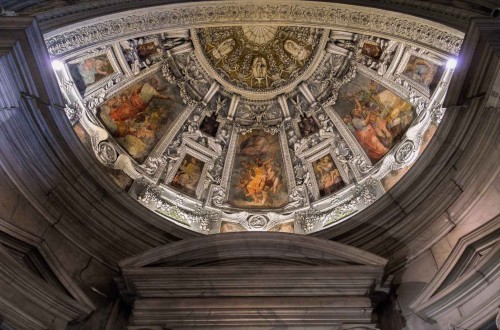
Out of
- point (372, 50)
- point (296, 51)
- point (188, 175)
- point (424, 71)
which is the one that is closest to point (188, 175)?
point (188, 175)

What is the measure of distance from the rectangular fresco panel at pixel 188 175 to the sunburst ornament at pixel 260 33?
3.54 meters

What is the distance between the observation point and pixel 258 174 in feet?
43.2

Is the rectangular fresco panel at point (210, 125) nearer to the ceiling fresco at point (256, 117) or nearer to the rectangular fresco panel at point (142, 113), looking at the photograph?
the ceiling fresco at point (256, 117)

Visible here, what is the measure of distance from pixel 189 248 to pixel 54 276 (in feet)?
7.64

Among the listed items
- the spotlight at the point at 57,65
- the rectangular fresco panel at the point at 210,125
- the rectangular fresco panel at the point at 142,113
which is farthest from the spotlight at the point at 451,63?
the spotlight at the point at 57,65

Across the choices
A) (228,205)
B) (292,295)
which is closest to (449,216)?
(292,295)

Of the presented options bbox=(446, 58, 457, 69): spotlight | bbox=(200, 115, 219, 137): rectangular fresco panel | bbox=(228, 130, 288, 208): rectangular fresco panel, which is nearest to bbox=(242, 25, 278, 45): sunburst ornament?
bbox=(200, 115, 219, 137): rectangular fresco panel

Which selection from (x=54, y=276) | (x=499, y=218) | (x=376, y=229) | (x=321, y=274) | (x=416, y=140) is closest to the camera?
(x=499, y=218)

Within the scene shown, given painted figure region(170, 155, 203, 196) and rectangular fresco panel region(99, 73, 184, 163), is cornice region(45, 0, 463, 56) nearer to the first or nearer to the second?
rectangular fresco panel region(99, 73, 184, 163)

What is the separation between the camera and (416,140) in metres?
10.8

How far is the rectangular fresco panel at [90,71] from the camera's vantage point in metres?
10.7

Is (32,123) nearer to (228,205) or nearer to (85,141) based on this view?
(85,141)

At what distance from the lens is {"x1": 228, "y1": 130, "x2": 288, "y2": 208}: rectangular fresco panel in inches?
503

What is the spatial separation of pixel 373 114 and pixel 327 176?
186cm
